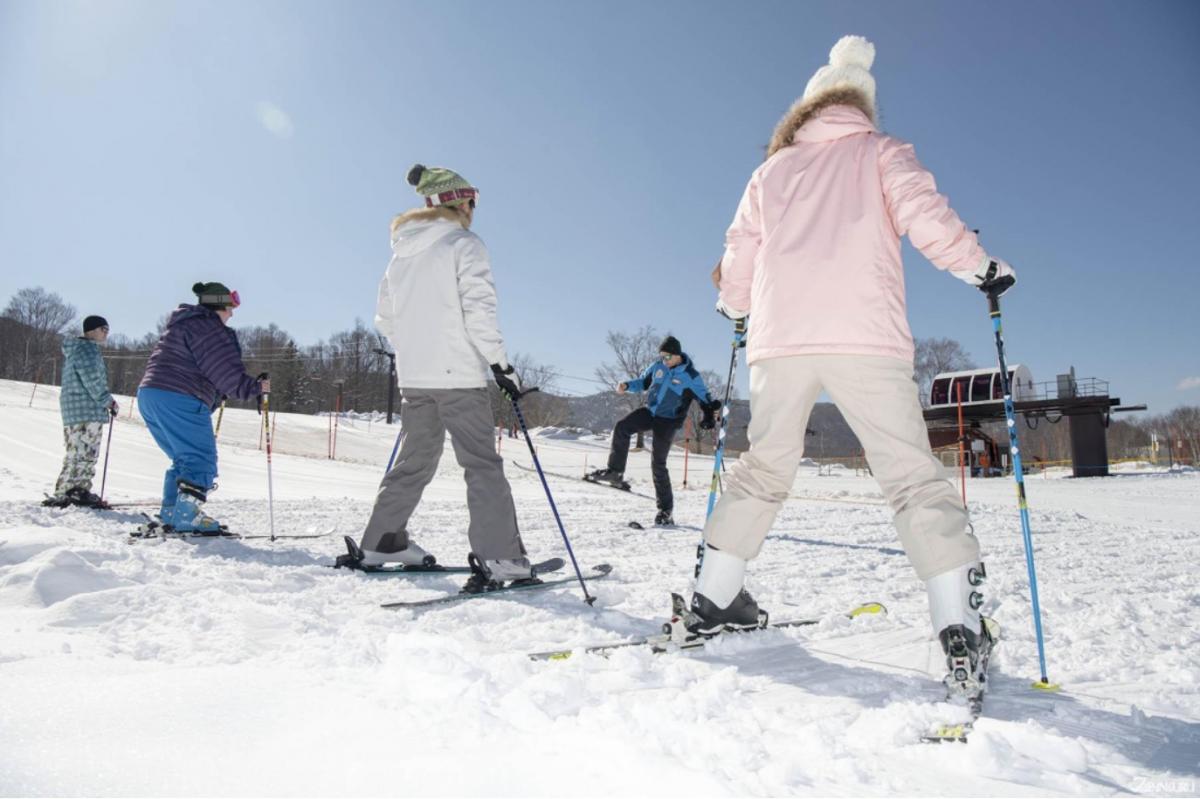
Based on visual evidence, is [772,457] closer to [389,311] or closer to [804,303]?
[804,303]

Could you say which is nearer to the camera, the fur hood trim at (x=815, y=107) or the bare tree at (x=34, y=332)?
the fur hood trim at (x=815, y=107)

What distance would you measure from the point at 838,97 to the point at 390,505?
2.82 m

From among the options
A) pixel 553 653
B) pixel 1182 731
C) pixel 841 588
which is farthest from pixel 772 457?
pixel 841 588

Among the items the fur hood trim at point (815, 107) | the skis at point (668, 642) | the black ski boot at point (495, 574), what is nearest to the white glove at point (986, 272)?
the fur hood trim at point (815, 107)

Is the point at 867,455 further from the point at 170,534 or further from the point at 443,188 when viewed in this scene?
the point at 170,534

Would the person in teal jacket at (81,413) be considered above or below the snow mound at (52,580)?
above

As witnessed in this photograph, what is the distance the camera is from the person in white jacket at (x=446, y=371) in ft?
10.4

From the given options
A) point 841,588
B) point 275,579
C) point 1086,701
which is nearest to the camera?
point 1086,701

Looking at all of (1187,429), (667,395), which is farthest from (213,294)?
(1187,429)

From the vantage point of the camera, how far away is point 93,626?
199cm

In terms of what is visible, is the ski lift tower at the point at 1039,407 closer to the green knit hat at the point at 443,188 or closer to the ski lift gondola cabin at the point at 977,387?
the ski lift gondola cabin at the point at 977,387

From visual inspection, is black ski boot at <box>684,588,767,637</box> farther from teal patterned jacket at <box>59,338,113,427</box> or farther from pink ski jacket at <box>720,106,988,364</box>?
teal patterned jacket at <box>59,338,113,427</box>

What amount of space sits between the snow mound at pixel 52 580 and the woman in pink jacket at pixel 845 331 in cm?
213

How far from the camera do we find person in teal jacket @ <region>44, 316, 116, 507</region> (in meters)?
5.83
